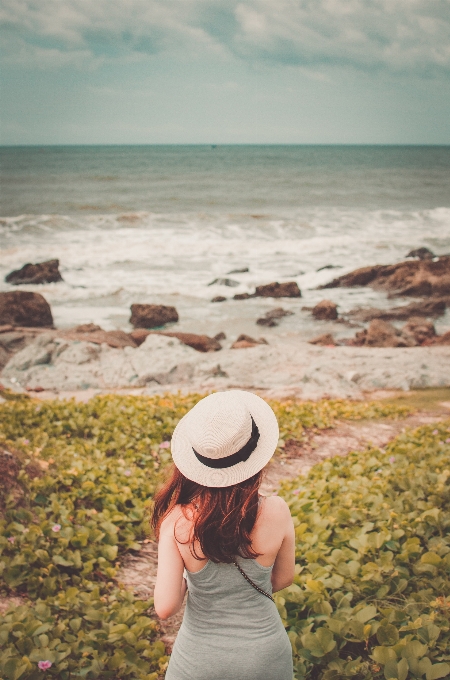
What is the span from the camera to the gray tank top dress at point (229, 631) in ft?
A: 7.03

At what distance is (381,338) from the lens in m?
15.9

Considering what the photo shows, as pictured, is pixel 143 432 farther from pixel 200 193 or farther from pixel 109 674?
pixel 200 193

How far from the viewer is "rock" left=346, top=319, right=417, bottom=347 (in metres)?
15.8

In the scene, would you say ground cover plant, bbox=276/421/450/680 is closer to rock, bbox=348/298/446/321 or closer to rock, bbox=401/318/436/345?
rock, bbox=401/318/436/345

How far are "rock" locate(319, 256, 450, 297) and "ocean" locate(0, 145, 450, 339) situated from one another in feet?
2.93

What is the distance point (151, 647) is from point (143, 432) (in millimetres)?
3422

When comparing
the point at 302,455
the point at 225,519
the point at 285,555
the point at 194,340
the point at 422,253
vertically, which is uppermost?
the point at 225,519

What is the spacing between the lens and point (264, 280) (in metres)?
25.6

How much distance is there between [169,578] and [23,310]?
57.5ft

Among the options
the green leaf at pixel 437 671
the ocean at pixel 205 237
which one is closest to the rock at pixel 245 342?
the ocean at pixel 205 237

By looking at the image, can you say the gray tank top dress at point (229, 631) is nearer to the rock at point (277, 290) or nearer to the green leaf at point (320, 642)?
the green leaf at point (320, 642)

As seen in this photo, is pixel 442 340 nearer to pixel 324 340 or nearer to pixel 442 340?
pixel 442 340

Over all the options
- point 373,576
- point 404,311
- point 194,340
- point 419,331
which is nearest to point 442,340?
point 419,331

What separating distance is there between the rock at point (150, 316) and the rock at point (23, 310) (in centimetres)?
284
